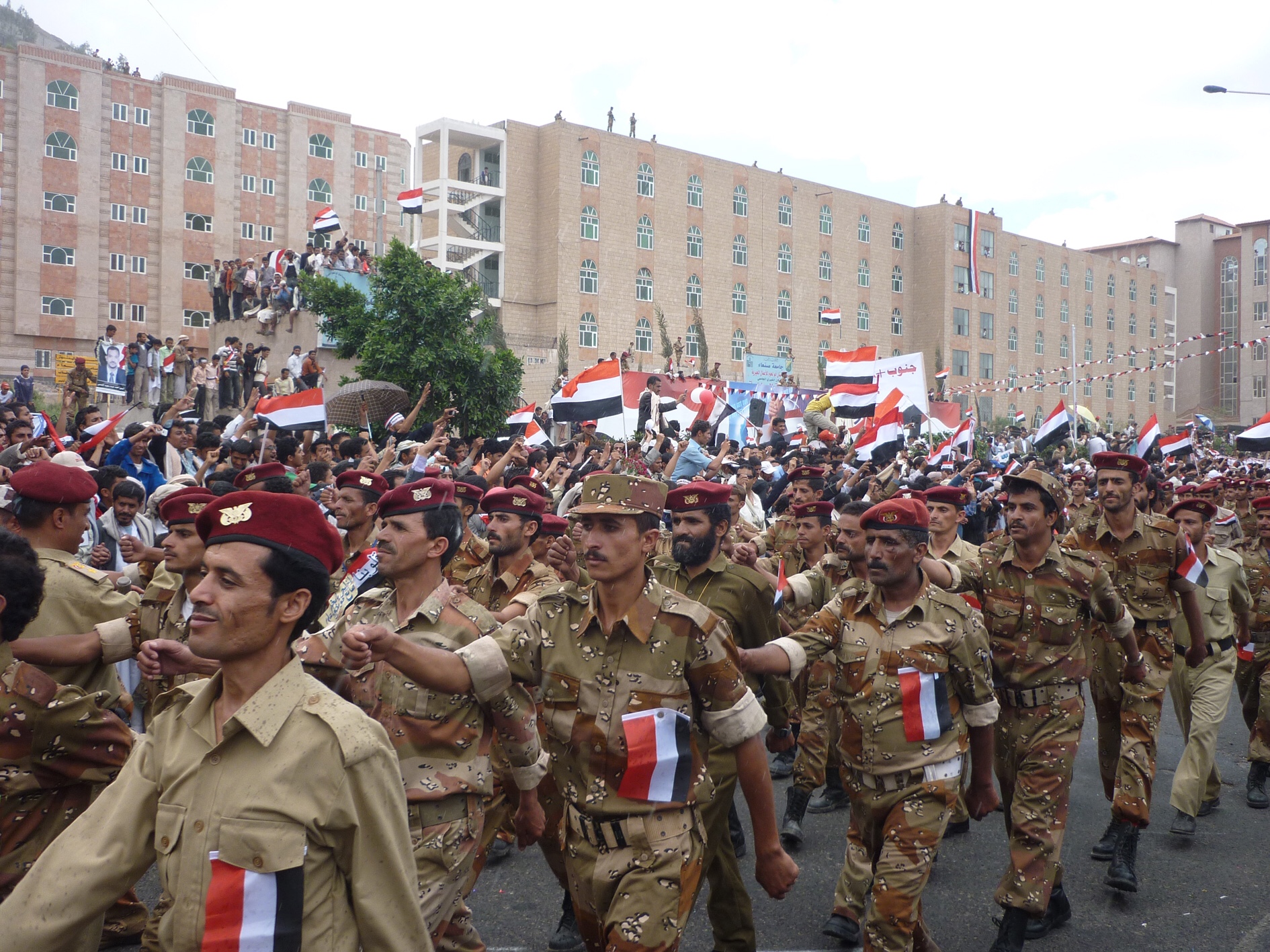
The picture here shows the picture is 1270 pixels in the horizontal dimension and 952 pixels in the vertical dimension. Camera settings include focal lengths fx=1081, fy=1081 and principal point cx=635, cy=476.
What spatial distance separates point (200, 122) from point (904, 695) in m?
56.4

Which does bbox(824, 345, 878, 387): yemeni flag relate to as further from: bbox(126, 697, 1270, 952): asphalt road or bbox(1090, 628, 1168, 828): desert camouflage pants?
bbox(1090, 628, 1168, 828): desert camouflage pants

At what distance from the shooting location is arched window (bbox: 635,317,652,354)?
49.6 metres

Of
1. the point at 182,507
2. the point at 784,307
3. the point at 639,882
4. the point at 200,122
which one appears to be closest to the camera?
the point at 639,882

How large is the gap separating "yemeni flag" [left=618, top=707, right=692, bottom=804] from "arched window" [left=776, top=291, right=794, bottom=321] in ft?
172

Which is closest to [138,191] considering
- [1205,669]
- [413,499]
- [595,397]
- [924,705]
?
[595,397]

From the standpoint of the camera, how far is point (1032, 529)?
5.82 meters

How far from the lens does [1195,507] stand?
8344mm

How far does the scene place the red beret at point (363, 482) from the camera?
624cm

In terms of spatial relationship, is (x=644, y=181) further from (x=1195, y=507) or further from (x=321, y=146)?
(x=1195, y=507)

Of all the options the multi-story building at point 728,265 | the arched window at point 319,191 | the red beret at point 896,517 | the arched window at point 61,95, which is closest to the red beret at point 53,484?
the red beret at point 896,517

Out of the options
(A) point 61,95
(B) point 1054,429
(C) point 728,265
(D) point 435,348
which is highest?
(A) point 61,95

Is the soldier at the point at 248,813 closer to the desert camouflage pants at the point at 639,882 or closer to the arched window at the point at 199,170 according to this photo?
the desert camouflage pants at the point at 639,882

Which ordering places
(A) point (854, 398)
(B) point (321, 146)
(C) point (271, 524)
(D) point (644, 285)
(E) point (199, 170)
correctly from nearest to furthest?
(C) point (271, 524), (A) point (854, 398), (D) point (644, 285), (E) point (199, 170), (B) point (321, 146)

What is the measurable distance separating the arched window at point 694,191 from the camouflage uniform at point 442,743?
162ft
